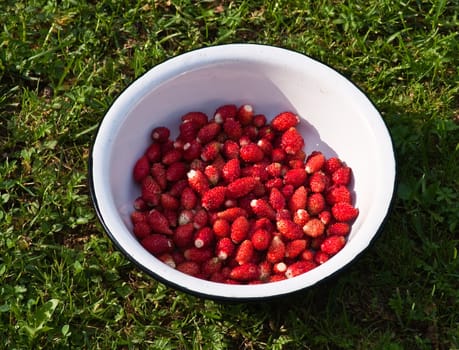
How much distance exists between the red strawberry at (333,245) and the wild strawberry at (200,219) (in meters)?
0.32

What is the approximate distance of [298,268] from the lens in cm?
201

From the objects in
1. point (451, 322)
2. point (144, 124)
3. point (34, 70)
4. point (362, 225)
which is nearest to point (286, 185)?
point (362, 225)

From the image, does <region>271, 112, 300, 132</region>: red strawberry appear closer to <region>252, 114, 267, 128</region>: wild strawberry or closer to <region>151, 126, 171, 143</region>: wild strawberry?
<region>252, 114, 267, 128</region>: wild strawberry

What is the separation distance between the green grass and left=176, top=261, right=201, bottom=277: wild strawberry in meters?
0.14

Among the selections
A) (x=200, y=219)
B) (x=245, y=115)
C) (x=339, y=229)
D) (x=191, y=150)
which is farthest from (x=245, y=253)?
(x=245, y=115)

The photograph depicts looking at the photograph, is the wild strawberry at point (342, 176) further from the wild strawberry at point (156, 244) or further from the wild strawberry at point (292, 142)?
the wild strawberry at point (156, 244)

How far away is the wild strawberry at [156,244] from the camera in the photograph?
6.72 ft

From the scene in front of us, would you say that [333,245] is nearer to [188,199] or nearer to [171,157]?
[188,199]

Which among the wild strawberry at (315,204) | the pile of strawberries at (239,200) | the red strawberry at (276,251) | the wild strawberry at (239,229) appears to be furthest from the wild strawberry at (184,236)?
the wild strawberry at (315,204)

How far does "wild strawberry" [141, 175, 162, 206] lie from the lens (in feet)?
7.07

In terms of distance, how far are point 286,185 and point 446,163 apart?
0.54 metres

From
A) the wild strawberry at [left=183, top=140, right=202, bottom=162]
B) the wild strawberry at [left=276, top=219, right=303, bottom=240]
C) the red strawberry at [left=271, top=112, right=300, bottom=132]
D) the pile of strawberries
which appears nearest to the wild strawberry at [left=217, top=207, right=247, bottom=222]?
the pile of strawberries

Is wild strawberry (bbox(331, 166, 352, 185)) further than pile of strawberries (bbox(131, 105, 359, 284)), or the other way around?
wild strawberry (bbox(331, 166, 352, 185))

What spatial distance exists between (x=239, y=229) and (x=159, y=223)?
0.71 ft
